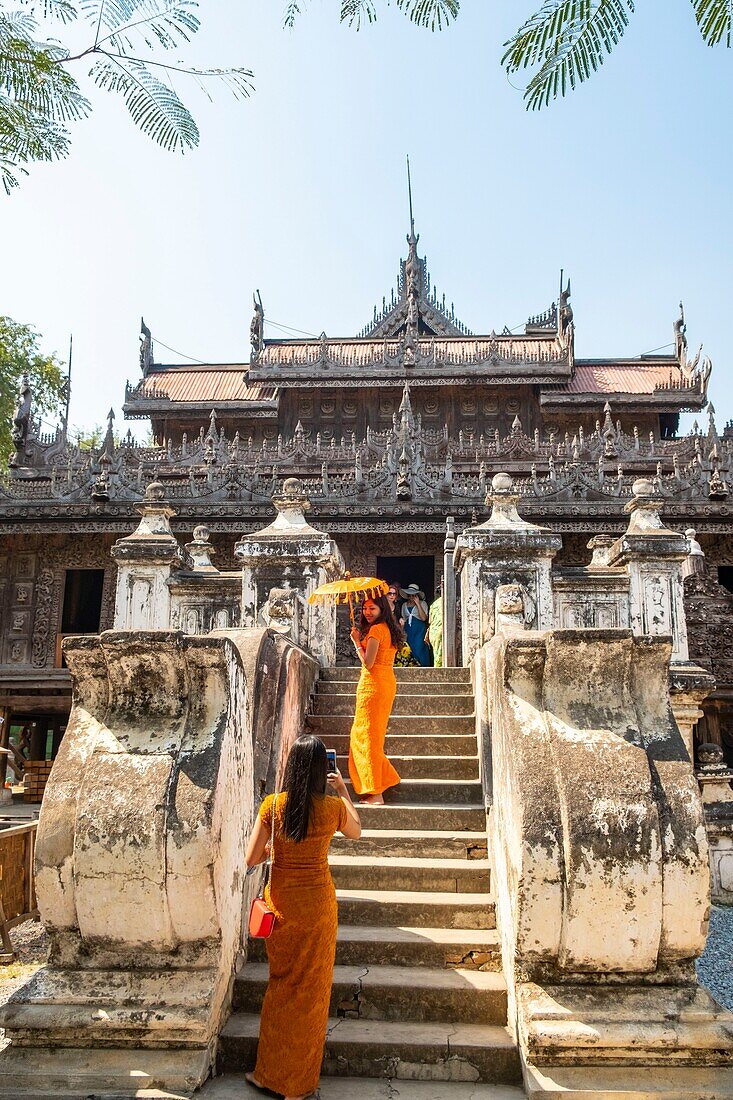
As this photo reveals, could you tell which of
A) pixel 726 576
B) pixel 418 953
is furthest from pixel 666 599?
pixel 726 576

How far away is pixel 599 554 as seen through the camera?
976cm

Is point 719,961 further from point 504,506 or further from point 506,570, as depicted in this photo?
point 504,506

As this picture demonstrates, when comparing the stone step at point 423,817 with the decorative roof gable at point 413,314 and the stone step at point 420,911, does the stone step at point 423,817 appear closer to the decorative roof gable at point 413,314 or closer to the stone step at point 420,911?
the stone step at point 420,911

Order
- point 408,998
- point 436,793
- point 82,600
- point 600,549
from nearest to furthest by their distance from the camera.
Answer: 1. point 408,998
2. point 436,793
3. point 600,549
4. point 82,600

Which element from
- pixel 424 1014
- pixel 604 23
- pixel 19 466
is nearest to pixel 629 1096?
pixel 424 1014

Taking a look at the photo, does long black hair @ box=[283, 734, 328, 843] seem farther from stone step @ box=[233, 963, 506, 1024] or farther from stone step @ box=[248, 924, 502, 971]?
stone step @ box=[248, 924, 502, 971]

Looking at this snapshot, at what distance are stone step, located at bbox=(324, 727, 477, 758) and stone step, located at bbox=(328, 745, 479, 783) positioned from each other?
0.17 metres

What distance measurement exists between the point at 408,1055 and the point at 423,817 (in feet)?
5.05

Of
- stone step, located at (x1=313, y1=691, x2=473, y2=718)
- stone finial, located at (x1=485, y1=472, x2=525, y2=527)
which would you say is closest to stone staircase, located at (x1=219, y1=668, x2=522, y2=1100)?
stone step, located at (x1=313, y1=691, x2=473, y2=718)

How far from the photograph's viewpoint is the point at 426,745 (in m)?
5.45

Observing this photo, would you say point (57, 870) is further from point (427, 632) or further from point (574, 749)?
point (427, 632)

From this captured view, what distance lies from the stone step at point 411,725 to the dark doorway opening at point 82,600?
1099cm

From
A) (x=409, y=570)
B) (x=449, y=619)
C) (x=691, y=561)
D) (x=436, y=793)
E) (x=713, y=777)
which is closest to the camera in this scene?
(x=436, y=793)

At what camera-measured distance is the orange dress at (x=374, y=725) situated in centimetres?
477
